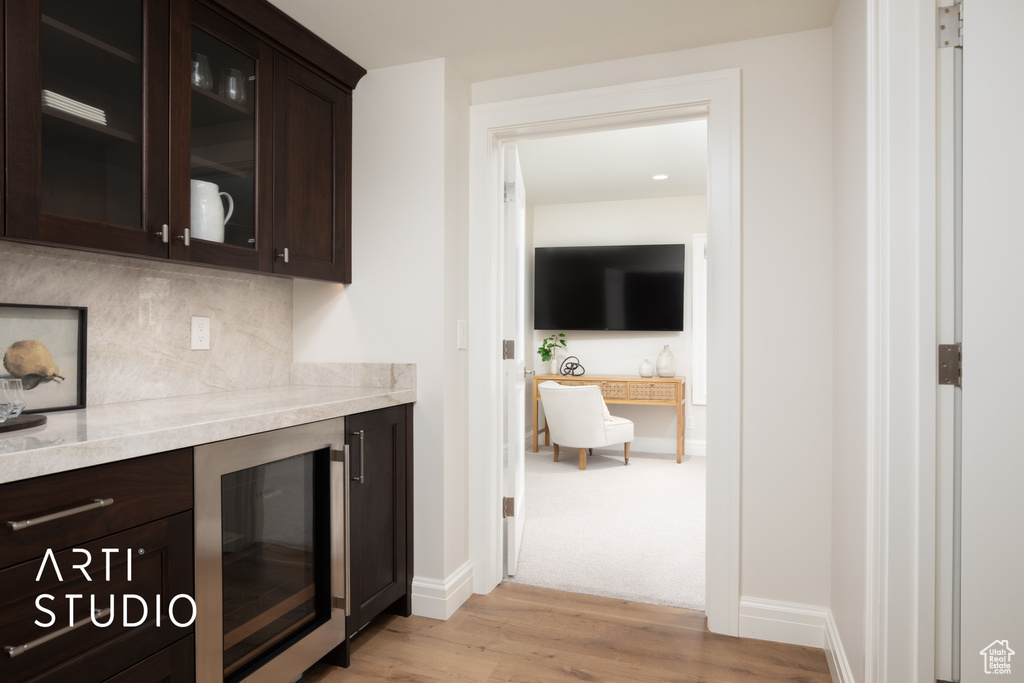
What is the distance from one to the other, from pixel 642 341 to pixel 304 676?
4510 millimetres

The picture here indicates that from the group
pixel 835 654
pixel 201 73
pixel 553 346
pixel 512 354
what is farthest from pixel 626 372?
pixel 201 73

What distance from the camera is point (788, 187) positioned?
212 centimetres

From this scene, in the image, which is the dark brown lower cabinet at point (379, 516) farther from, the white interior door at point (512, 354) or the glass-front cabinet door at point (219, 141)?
the glass-front cabinet door at point (219, 141)

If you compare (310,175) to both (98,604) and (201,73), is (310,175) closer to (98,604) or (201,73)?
(201,73)

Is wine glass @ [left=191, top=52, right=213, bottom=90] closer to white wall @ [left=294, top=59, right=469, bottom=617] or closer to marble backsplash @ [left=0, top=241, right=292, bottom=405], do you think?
marble backsplash @ [left=0, top=241, right=292, bottom=405]

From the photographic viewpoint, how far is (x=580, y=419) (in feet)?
16.0

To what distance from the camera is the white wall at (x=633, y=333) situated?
5645 millimetres

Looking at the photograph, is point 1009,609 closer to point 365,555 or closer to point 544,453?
point 365,555

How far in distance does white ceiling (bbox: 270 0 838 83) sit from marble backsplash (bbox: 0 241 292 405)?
1019mm

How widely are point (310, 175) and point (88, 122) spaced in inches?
32.7

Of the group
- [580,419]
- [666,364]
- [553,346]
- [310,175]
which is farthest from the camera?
[553,346]

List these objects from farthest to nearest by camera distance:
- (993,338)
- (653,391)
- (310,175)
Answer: (653,391), (310,175), (993,338)

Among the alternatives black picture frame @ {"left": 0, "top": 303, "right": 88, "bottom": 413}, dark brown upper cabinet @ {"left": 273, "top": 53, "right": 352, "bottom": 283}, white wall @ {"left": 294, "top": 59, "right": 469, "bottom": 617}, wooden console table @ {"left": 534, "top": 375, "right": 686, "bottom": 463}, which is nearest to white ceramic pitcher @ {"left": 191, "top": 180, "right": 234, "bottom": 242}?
dark brown upper cabinet @ {"left": 273, "top": 53, "right": 352, "bottom": 283}

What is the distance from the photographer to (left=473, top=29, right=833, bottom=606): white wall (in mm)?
2094
